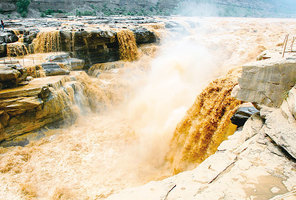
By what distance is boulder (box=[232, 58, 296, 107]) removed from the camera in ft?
9.04

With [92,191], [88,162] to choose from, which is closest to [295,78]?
[92,191]

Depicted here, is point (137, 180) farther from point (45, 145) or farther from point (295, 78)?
point (295, 78)

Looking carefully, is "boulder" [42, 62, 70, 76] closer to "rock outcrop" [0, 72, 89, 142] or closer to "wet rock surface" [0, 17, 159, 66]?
"rock outcrop" [0, 72, 89, 142]

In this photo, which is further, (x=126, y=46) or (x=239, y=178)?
(x=126, y=46)

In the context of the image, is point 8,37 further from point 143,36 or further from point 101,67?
point 143,36

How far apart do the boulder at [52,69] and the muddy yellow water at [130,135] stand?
2.88ft

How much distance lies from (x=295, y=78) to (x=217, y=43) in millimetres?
9954

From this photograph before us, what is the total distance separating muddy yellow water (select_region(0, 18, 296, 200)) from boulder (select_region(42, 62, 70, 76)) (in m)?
0.88

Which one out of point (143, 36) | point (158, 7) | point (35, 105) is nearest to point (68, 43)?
point (143, 36)

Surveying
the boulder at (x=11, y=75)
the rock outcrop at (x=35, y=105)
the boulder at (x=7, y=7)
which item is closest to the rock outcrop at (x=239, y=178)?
the rock outcrop at (x=35, y=105)

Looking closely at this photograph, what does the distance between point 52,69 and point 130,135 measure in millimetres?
4111

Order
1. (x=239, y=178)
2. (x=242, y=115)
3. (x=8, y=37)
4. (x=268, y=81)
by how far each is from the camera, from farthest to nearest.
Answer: (x=8, y=37) < (x=242, y=115) < (x=268, y=81) < (x=239, y=178)

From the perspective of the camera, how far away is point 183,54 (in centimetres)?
1090

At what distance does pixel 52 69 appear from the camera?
748 cm
